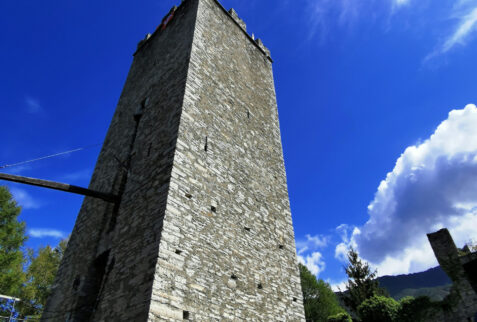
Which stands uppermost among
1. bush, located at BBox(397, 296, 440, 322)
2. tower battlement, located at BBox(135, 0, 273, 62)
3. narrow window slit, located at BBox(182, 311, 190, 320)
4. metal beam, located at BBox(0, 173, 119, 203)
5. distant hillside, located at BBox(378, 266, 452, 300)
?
distant hillside, located at BBox(378, 266, 452, 300)

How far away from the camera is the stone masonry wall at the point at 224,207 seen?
519 centimetres

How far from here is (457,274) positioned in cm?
1051

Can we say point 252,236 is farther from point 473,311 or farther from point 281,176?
point 473,311

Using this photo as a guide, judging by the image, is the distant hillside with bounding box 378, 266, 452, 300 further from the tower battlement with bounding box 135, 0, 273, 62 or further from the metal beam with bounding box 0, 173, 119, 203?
the metal beam with bounding box 0, 173, 119, 203

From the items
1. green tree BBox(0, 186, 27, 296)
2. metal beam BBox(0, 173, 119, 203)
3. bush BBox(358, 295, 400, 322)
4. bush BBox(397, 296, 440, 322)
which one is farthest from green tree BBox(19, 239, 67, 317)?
bush BBox(397, 296, 440, 322)

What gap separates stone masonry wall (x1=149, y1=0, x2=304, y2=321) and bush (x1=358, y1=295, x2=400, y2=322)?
20.9ft

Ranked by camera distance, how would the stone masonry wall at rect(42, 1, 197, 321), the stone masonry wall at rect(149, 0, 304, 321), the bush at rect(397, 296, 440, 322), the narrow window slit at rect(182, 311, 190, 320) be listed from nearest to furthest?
the narrow window slit at rect(182, 311, 190, 320) < the stone masonry wall at rect(149, 0, 304, 321) < the stone masonry wall at rect(42, 1, 197, 321) < the bush at rect(397, 296, 440, 322)

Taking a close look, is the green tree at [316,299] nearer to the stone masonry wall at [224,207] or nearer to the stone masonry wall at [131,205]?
the stone masonry wall at [224,207]

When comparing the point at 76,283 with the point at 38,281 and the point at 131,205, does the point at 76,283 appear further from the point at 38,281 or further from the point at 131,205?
the point at 38,281

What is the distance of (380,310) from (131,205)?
35.7 ft

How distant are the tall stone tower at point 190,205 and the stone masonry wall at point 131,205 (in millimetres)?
37

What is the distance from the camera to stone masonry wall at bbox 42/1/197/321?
17.4ft

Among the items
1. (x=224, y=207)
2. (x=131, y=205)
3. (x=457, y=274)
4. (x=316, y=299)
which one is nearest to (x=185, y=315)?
(x=224, y=207)

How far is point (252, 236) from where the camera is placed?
707 cm
